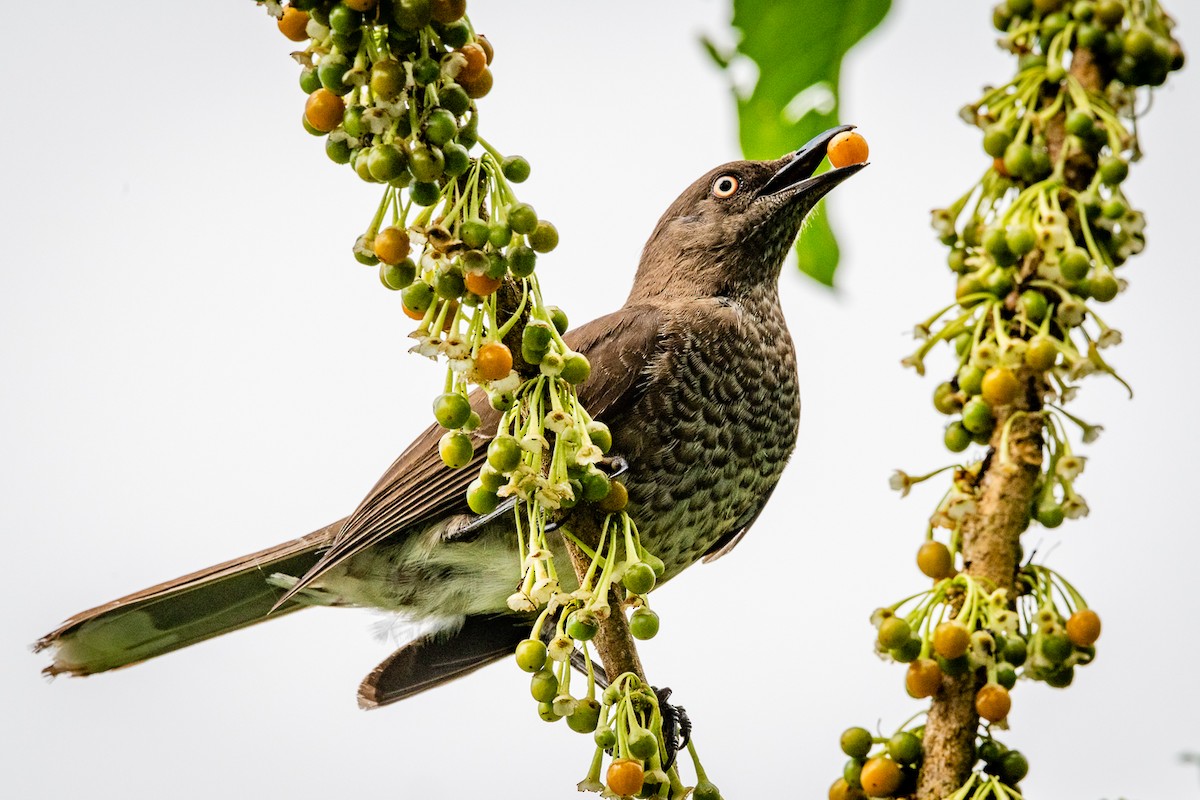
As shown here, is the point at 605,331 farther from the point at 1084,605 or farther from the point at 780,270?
the point at 1084,605

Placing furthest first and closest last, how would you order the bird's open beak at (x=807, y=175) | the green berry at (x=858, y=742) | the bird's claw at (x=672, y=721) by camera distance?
the bird's open beak at (x=807, y=175)
the bird's claw at (x=672, y=721)
the green berry at (x=858, y=742)

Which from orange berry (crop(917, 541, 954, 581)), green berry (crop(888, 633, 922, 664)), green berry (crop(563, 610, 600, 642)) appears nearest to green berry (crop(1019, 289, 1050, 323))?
orange berry (crop(917, 541, 954, 581))

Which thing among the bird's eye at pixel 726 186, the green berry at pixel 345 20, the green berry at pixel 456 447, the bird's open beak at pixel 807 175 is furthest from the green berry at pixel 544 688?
the bird's eye at pixel 726 186

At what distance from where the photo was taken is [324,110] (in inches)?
63.5

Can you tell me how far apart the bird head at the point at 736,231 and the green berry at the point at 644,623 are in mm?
2433

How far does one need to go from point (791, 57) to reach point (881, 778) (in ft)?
2.49

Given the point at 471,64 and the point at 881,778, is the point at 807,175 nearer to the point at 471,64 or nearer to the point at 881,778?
the point at 471,64

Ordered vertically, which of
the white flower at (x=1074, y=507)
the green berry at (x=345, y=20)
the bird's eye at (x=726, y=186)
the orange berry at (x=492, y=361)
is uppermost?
the bird's eye at (x=726, y=186)

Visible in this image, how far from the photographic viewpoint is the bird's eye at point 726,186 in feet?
14.4

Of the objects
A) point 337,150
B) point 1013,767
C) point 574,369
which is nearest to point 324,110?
point 337,150

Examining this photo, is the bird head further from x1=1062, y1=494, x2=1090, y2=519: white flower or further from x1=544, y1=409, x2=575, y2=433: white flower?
x1=1062, y1=494, x2=1090, y2=519: white flower

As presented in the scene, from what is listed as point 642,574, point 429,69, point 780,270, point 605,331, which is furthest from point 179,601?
point 429,69

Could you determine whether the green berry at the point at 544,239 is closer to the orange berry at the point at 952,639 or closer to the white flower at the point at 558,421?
the white flower at the point at 558,421

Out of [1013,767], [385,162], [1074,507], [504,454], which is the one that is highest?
[385,162]
